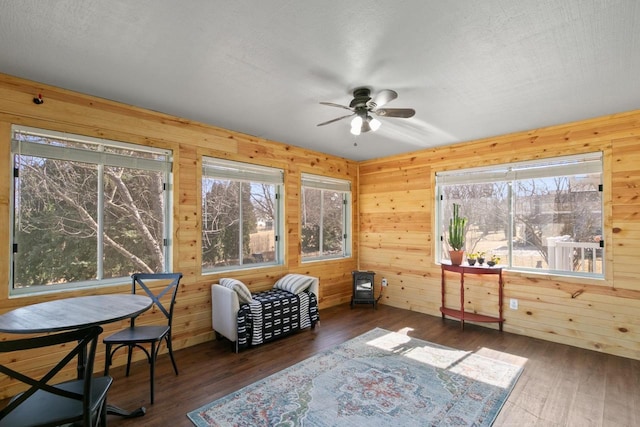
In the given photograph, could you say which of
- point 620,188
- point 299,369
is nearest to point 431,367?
point 299,369

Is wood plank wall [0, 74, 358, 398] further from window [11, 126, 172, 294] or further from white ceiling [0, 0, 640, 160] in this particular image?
white ceiling [0, 0, 640, 160]

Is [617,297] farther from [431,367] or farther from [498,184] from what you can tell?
[431,367]

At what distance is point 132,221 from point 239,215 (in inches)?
49.2

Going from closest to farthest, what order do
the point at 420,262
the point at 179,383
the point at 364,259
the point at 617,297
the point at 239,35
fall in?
the point at 239,35 < the point at 179,383 < the point at 617,297 < the point at 420,262 < the point at 364,259

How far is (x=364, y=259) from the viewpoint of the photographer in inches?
224

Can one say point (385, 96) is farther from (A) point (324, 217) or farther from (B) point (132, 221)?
(A) point (324, 217)

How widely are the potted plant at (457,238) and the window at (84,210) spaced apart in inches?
144

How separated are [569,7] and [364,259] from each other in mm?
4486

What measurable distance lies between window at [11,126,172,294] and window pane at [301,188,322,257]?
6.85 feet

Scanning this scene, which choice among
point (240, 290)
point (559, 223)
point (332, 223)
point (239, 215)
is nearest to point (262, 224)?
point (239, 215)

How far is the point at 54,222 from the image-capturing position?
2.78m

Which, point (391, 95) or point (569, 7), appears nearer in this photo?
point (569, 7)

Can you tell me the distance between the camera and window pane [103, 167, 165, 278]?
309 cm

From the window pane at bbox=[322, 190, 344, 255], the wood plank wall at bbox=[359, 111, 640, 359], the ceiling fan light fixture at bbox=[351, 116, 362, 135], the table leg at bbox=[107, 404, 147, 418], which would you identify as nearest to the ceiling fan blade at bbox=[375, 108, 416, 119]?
the ceiling fan light fixture at bbox=[351, 116, 362, 135]
